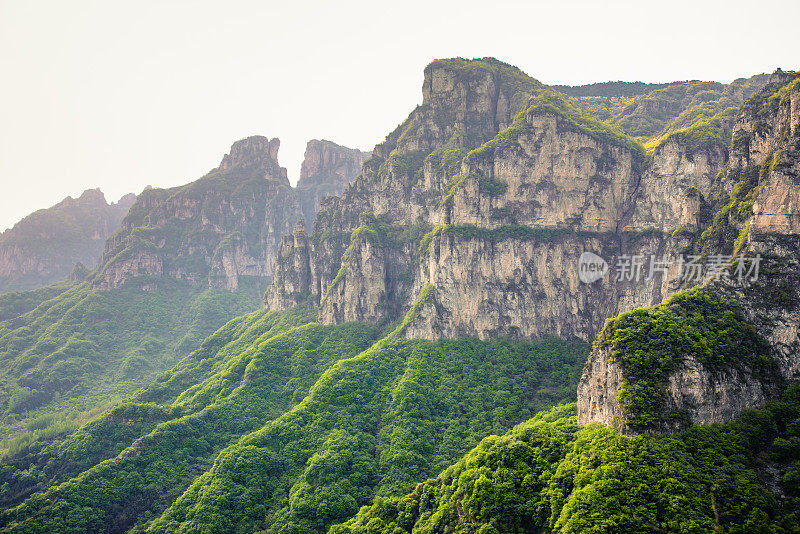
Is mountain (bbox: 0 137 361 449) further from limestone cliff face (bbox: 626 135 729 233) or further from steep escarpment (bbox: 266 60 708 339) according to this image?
limestone cliff face (bbox: 626 135 729 233)

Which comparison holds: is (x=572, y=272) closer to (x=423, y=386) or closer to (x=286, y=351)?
(x=423, y=386)

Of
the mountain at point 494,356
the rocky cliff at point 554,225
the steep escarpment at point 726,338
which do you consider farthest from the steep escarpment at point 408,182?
the steep escarpment at point 726,338

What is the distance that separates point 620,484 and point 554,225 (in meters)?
75.0

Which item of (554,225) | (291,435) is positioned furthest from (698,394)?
(554,225)

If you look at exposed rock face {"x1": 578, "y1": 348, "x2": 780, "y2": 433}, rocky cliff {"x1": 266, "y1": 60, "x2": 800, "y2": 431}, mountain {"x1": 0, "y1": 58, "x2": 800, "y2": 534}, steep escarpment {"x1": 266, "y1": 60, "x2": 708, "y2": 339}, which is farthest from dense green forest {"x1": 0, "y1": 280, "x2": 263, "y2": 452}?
exposed rock face {"x1": 578, "y1": 348, "x2": 780, "y2": 433}

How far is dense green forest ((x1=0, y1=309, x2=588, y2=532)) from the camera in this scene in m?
68.8

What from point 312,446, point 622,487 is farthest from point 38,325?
point 622,487

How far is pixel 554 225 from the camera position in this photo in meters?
111

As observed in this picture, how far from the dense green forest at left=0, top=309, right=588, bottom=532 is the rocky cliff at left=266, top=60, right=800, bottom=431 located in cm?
1047

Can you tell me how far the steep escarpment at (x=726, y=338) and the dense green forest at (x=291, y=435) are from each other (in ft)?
99.3

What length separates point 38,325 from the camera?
530ft

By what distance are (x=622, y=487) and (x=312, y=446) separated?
50.6 m

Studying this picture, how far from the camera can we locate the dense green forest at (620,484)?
4006 centimetres

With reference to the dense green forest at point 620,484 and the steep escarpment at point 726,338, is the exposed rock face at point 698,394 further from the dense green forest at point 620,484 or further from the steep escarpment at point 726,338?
the dense green forest at point 620,484
